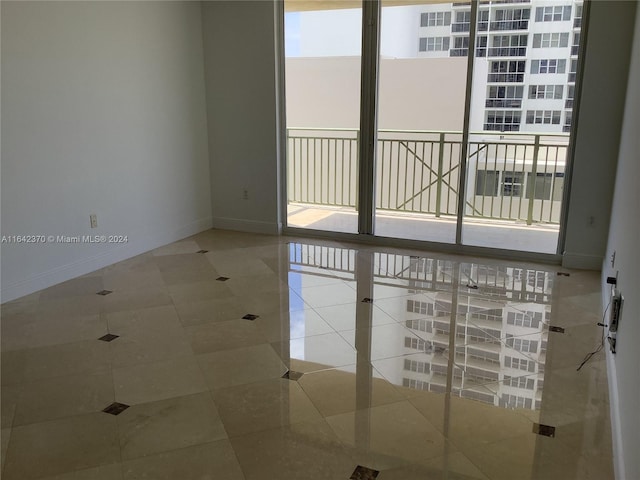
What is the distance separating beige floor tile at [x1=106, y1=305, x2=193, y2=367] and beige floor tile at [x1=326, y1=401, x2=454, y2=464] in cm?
109

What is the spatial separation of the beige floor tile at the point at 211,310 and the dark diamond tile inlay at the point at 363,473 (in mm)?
1640

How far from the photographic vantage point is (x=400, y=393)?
260cm

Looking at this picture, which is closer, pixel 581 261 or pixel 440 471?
pixel 440 471

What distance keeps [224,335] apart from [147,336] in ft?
1.49

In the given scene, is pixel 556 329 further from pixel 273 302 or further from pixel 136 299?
pixel 136 299

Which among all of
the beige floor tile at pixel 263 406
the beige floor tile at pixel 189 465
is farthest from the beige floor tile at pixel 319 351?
the beige floor tile at pixel 189 465

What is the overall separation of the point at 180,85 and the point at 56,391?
11.4 ft

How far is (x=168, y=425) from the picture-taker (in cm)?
232

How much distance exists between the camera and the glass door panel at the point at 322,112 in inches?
205

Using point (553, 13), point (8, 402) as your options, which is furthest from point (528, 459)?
point (553, 13)

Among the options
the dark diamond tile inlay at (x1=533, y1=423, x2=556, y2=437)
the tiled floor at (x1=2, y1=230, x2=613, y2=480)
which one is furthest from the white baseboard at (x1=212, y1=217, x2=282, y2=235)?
the dark diamond tile inlay at (x1=533, y1=423, x2=556, y2=437)

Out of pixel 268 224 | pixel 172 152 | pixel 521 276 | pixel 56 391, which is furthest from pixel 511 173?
pixel 56 391

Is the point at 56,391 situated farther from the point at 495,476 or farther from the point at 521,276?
the point at 521,276

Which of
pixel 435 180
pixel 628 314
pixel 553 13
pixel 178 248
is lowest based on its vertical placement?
pixel 178 248
